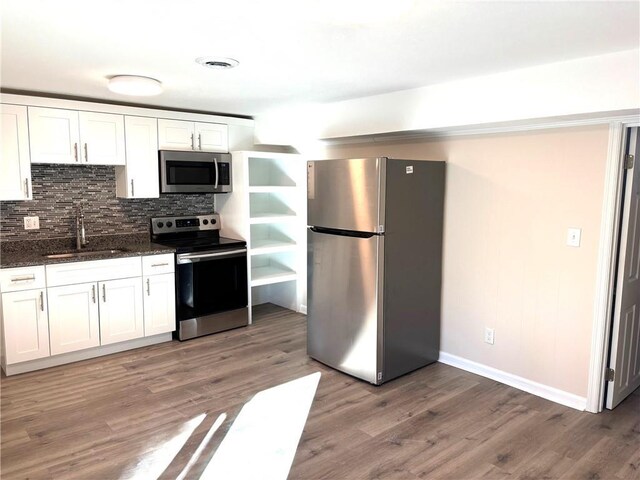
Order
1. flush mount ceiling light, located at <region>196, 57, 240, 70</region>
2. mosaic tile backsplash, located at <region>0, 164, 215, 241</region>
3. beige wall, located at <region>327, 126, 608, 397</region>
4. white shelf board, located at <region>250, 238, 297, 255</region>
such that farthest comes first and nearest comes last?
white shelf board, located at <region>250, 238, 297, 255</region>, mosaic tile backsplash, located at <region>0, 164, 215, 241</region>, beige wall, located at <region>327, 126, 608, 397</region>, flush mount ceiling light, located at <region>196, 57, 240, 70</region>

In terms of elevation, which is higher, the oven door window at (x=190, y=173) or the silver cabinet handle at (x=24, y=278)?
the oven door window at (x=190, y=173)

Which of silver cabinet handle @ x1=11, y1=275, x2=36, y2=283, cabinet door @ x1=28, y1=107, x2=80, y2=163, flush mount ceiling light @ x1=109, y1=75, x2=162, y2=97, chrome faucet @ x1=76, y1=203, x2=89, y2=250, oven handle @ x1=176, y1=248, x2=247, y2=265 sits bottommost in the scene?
silver cabinet handle @ x1=11, y1=275, x2=36, y2=283

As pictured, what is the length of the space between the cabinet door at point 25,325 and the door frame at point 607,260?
152 inches

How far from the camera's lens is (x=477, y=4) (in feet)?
5.88

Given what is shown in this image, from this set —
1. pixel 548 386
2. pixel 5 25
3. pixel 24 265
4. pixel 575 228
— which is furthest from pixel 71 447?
pixel 575 228

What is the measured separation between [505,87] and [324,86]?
1.22m

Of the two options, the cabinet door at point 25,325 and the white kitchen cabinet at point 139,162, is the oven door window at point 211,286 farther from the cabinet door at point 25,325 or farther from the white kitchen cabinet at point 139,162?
the cabinet door at point 25,325

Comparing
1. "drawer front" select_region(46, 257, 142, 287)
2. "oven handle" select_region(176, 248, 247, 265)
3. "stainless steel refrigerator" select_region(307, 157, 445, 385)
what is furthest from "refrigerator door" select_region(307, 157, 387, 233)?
"drawer front" select_region(46, 257, 142, 287)

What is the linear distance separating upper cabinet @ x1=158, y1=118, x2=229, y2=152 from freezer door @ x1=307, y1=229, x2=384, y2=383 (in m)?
1.63

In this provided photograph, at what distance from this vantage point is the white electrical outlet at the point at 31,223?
12.5 ft

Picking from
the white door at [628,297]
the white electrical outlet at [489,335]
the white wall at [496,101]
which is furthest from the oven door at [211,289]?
the white door at [628,297]

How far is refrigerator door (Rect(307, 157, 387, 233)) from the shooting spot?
3107 millimetres

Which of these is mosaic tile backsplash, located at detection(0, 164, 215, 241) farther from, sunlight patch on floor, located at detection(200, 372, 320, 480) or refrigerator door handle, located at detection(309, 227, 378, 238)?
sunlight patch on floor, located at detection(200, 372, 320, 480)

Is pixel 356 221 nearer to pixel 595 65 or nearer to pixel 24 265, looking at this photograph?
pixel 595 65
